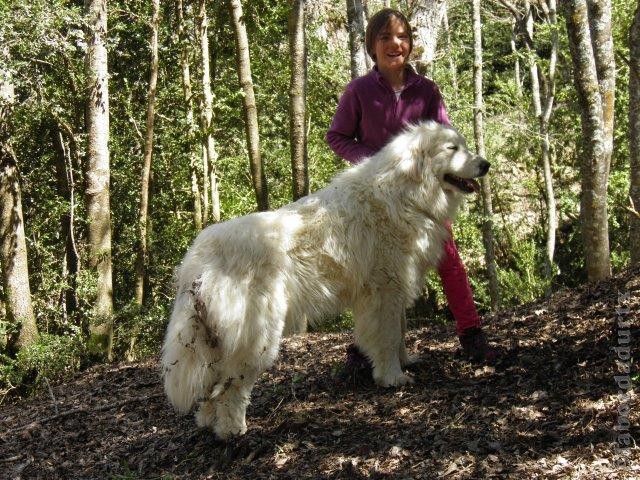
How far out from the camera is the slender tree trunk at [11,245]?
8821 mm

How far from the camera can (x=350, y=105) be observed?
15.9ft

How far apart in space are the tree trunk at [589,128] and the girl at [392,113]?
1.88 m

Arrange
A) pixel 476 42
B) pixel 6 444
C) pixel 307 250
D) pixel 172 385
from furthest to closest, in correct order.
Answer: pixel 476 42, pixel 6 444, pixel 307 250, pixel 172 385

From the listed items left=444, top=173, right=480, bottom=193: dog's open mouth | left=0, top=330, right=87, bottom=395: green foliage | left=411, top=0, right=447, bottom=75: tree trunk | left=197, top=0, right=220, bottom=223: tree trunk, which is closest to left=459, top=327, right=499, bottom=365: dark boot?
left=444, top=173, right=480, bottom=193: dog's open mouth

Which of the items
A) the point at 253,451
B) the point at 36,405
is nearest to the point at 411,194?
the point at 253,451

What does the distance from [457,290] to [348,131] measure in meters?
1.42

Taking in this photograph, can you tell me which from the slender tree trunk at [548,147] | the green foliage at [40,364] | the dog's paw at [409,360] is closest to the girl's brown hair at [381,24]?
the dog's paw at [409,360]

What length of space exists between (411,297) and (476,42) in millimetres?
14732

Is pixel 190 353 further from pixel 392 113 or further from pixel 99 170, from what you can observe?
pixel 99 170

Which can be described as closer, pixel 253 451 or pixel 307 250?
pixel 253 451

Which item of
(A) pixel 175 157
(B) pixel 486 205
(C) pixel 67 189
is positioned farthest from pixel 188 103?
(B) pixel 486 205

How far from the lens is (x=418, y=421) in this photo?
394 cm

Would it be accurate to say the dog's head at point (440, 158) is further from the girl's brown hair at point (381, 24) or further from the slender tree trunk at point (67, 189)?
the slender tree trunk at point (67, 189)

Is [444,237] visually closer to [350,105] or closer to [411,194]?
[411,194]
